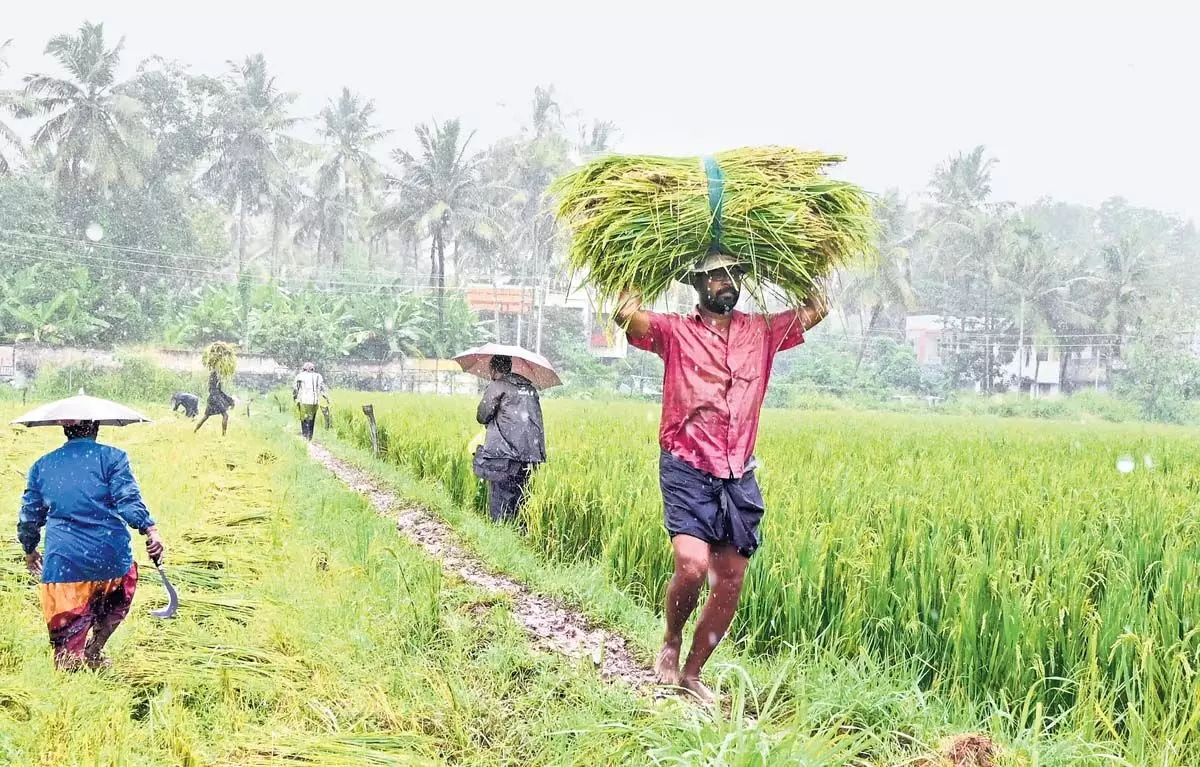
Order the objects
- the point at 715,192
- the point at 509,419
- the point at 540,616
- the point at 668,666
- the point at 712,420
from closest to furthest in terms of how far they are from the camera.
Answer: the point at 715,192, the point at 712,420, the point at 668,666, the point at 540,616, the point at 509,419

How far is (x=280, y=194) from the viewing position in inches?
1325

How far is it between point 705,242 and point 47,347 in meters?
18.2

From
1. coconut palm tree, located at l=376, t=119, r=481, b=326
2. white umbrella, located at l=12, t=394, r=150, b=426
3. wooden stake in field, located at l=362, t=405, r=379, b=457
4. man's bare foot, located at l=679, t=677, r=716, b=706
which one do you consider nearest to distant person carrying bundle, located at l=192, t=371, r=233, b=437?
wooden stake in field, located at l=362, t=405, r=379, b=457

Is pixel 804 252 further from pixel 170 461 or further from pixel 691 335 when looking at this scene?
pixel 170 461

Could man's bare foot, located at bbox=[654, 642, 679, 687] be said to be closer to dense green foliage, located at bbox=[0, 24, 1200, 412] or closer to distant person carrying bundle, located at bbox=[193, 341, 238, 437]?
distant person carrying bundle, located at bbox=[193, 341, 238, 437]

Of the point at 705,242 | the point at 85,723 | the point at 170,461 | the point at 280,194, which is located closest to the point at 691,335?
the point at 705,242

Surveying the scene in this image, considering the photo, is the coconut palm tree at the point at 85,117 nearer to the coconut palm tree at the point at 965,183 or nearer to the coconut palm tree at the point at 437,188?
the coconut palm tree at the point at 437,188

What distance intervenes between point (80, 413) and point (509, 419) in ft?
10.4

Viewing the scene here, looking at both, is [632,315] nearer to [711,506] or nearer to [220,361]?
[711,506]

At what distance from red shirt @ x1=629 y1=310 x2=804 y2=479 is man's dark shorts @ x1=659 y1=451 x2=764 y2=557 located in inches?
1.7

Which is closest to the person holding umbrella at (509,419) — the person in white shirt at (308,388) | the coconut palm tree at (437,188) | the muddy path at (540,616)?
the muddy path at (540,616)

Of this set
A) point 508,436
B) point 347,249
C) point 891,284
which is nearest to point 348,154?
point 347,249

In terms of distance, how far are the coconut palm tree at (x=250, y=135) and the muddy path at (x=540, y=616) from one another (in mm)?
28638

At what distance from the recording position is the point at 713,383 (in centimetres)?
260
